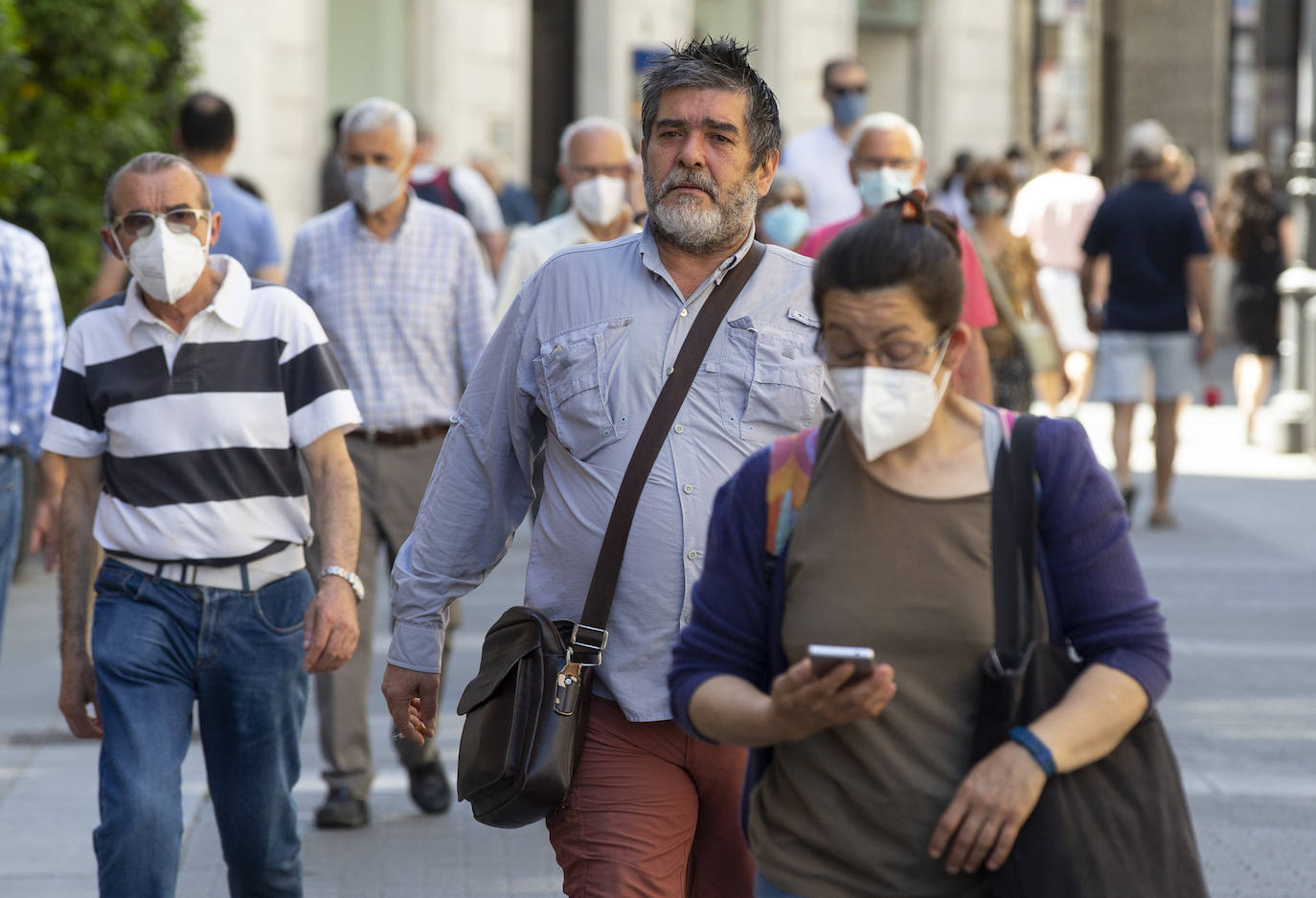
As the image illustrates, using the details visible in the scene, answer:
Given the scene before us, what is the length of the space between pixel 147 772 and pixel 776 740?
1878 millimetres

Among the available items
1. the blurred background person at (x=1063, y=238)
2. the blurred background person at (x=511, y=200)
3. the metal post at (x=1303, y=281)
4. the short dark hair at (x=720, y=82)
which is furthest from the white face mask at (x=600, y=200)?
the blurred background person at (x=511, y=200)

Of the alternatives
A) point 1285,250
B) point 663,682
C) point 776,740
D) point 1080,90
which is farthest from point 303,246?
point 1080,90

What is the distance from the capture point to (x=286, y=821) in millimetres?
4480

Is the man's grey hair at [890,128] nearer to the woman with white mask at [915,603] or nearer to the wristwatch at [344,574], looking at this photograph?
the wristwatch at [344,574]

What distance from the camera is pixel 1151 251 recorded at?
1216cm

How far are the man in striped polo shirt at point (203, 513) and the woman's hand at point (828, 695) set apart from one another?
1.94 metres

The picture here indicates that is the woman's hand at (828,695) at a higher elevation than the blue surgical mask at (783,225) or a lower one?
lower

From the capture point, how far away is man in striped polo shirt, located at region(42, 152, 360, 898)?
4402 millimetres

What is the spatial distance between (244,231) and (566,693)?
4104mm

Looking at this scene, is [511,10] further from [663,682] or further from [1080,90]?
[663,682]

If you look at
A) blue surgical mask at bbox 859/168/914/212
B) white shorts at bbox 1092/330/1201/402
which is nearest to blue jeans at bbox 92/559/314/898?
blue surgical mask at bbox 859/168/914/212

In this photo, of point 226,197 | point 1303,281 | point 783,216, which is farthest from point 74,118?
point 1303,281

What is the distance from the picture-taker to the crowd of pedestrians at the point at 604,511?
9.05 feet

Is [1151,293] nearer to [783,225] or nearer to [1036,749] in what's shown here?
[783,225]
